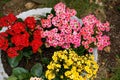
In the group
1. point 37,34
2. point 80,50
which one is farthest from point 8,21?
point 80,50

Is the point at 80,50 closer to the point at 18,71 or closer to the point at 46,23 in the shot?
the point at 46,23

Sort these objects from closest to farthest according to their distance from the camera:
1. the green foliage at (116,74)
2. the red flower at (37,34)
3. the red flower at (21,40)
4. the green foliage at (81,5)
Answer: the red flower at (21,40) → the red flower at (37,34) → the green foliage at (116,74) → the green foliage at (81,5)

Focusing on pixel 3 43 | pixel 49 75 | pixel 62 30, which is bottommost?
pixel 49 75

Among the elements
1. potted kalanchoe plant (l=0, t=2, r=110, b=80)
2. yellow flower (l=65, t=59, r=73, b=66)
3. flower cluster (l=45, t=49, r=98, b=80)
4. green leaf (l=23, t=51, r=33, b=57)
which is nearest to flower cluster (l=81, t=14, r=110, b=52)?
potted kalanchoe plant (l=0, t=2, r=110, b=80)

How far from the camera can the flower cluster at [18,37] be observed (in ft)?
9.10

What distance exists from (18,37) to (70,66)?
0.48 m

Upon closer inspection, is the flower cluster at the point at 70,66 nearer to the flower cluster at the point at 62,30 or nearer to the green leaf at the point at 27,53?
the flower cluster at the point at 62,30

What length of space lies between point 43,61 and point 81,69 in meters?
0.38

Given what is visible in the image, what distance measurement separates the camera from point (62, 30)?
9.51 feet

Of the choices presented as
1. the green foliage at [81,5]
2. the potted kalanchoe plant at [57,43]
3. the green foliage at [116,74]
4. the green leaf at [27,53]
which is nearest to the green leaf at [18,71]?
the potted kalanchoe plant at [57,43]

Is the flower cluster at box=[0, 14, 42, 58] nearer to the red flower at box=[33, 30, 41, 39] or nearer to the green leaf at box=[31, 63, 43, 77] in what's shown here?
the red flower at box=[33, 30, 41, 39]

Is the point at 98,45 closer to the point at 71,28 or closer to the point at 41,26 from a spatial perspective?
the point at 71,28

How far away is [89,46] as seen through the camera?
9.86 feet

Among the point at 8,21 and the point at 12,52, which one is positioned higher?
the point at 8,21
